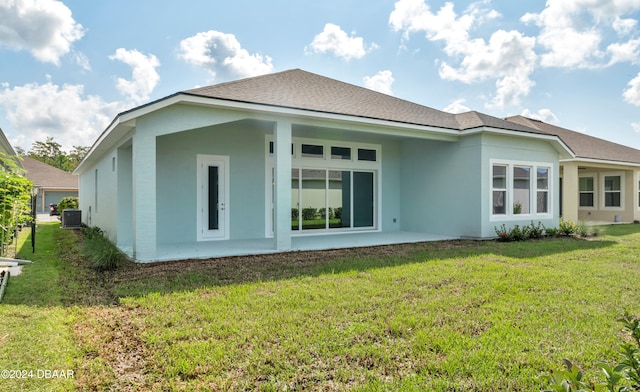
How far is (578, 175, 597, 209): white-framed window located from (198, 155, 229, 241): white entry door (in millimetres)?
20334

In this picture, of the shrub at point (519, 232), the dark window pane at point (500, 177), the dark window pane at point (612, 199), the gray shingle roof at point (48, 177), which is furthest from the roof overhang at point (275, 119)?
the gray shingle roof at point (48, 177)

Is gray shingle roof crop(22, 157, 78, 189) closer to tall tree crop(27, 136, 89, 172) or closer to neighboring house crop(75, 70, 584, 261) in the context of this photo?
tall tree crop(27, 136, 89, 172)

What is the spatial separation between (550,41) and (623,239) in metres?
7.55

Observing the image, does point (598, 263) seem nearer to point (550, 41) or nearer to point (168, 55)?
point (550, 41)

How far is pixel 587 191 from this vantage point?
2072 centimetres

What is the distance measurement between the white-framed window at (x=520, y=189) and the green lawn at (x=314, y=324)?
16.4 ft

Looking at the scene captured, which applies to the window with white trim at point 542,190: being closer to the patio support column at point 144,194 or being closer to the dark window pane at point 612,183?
the dark window pane at point 612,183

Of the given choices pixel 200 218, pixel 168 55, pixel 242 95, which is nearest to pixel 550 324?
pixel 242 95

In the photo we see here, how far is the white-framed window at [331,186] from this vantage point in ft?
39.8

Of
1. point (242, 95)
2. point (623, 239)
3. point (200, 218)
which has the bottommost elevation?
point (623, 239)

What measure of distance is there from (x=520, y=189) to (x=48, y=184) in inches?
1544

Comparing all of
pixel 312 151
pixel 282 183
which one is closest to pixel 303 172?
pixel 312 151

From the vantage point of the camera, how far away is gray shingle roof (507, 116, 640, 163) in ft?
57.5

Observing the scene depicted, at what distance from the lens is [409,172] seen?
14094 mm
